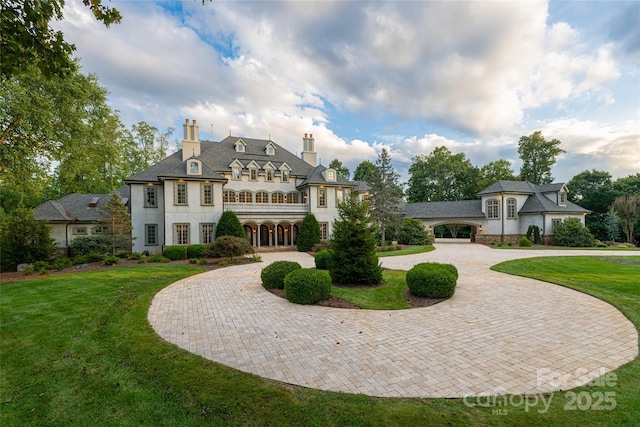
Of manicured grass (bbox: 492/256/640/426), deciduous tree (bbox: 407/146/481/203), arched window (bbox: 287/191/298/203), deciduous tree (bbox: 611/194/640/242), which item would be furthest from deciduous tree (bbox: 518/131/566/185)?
arched window (bbox: 287/191/298/203)

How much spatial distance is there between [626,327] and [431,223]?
30.1 meters

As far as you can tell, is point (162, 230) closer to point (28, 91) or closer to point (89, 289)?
point (28, 91)

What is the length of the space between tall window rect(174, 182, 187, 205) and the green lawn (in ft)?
50.4

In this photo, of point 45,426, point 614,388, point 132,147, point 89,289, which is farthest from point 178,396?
point 132,147

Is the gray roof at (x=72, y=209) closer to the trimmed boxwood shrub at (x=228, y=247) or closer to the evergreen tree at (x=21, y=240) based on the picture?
the evergreen tree at (x=21, y=240)

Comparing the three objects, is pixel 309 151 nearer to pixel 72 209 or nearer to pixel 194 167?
pixel 194 167

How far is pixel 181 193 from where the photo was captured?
2173 cm

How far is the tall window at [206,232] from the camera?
73.0 ft

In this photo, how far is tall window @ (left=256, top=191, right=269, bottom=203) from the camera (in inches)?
1056

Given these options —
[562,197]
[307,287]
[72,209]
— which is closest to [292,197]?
[72,209]

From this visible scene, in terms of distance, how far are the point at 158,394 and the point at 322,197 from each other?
23.7m

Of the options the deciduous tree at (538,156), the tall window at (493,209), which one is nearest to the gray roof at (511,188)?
the tall window at (493,209)

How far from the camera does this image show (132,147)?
35.8 metres

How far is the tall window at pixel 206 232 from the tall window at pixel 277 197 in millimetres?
6849
